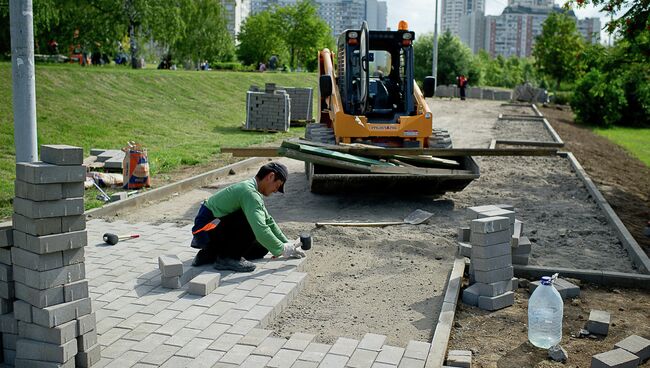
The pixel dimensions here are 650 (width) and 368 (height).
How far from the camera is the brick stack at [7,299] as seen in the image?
434 cm

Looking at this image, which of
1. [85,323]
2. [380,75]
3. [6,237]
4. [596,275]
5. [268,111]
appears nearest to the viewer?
[6,237]

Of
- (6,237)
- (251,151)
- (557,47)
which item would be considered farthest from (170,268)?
(557,47)

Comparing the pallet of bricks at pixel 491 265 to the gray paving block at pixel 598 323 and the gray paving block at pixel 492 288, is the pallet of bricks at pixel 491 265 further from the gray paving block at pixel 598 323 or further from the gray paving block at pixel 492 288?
the gray paving block at pixel 598 323

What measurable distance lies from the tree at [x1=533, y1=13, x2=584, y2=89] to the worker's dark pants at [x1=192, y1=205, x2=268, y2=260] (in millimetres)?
47105

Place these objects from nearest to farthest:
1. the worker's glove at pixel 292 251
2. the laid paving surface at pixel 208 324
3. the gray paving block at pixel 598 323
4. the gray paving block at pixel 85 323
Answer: the gray paving block at pixel 85 323 < the laid paving surface at pixel 208 324 < the gray paving block at pixel 598 323 < the worker's glove at pixel 292 251

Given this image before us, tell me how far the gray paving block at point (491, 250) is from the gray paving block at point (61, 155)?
142 inches

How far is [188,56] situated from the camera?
159 ft

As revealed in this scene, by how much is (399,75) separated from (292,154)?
13.4ft

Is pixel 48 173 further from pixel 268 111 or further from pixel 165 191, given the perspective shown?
pixel 268 111

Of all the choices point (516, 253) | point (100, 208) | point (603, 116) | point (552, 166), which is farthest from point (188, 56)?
point (516, 253)

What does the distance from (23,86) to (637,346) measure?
7.08 metres

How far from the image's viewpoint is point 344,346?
4922mm

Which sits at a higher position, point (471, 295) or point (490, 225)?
point (490, 225)

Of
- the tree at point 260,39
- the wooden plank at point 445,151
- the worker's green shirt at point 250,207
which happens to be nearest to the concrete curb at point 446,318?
the worker's green shirt at point 250,207
